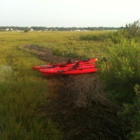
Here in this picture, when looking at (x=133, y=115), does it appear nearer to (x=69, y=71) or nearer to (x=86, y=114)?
(x=86, y=114)

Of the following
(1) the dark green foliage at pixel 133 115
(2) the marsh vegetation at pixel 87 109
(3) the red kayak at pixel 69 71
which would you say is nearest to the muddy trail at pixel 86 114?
(2) the marsh vegetation at pixel 87 109

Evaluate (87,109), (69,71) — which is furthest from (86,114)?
(69,71)

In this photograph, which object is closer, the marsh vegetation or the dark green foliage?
the dark green foliage

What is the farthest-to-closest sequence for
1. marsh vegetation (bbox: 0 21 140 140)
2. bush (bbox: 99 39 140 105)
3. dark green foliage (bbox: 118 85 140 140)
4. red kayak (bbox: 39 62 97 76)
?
red kayak (bbox: 39 62 97 76)
bush (bbox: 99 39 140 105)
marsh vegetation (bbox: 0 21 140 140)
dark green foliage (bbox: 118 85 140 140)

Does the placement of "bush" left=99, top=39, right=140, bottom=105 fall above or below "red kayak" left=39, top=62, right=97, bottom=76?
above

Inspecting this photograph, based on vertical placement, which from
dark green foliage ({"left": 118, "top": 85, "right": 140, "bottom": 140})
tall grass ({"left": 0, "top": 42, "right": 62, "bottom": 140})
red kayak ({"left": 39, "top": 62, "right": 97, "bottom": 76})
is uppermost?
dark green foliage ({"left": 118, "top": 85, "right": 140, "bottom": 140})

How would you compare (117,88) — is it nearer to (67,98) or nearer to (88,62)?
(67,98)

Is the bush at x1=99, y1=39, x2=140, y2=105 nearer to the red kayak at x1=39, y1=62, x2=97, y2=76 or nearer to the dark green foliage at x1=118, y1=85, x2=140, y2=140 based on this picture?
the dark green foliage at x1=118, y1=85, x2=140, y2=140

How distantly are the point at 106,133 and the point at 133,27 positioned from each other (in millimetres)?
14670

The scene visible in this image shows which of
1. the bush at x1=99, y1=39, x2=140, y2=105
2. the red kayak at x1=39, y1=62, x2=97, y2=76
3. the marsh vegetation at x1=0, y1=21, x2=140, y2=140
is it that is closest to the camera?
the marsh vegetation at x1=0, y1=21, x2=140, y2=140

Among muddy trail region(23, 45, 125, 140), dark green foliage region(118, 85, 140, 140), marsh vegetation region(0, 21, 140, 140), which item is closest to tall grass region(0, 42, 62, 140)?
marsh vegetation region(0, 21, 140, 140)

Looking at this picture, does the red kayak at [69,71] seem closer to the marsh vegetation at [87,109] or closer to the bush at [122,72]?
the marsh vegetation at [87,109]

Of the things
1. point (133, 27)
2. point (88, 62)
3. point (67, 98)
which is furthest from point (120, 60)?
point (133, 27)

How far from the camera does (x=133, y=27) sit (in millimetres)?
16594
